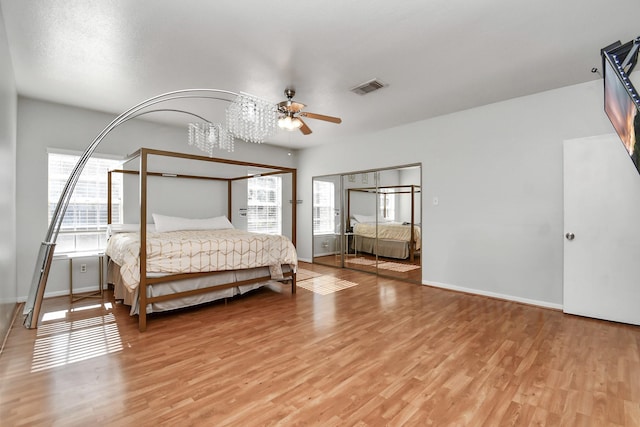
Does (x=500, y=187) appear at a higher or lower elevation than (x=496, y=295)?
higher

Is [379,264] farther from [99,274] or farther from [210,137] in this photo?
[99,274]

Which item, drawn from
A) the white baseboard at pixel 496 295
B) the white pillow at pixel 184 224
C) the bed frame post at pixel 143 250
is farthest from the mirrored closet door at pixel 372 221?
the bed frame post at pixel 143 250

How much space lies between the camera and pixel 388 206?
5262mm

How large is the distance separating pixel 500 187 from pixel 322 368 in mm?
3297

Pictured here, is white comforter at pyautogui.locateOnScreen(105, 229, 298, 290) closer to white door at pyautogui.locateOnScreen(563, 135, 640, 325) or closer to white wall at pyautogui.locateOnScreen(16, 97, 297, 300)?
white wall at pyautogui.locateOnScreen(16, 97, 297, 300)

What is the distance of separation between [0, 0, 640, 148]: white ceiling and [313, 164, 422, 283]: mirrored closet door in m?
1.69

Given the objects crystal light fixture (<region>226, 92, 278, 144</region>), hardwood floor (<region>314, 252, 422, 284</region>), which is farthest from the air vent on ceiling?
hardwood floor (<region>314, 252, 422, 284</region>)

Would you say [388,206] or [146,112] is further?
[388,206]

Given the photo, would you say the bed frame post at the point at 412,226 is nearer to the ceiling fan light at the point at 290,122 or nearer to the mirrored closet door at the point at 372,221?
the mirrored closet door at the point at 372,221

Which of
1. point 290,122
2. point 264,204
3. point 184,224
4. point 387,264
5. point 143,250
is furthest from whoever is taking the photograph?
point 264,204

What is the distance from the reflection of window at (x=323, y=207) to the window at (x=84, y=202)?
143 inches

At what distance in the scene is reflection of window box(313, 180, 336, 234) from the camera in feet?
20.7

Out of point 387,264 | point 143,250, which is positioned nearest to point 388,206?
point 387,264

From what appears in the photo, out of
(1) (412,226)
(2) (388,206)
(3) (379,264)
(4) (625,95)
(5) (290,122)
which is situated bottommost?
(3) (379,264)
